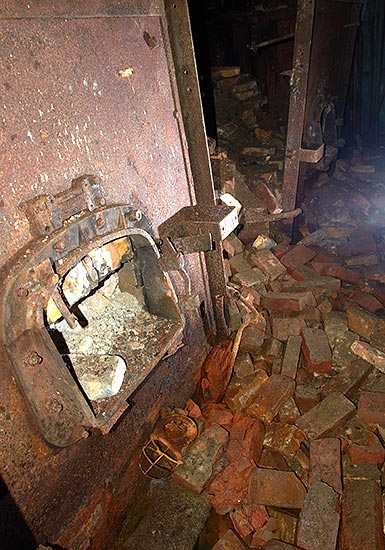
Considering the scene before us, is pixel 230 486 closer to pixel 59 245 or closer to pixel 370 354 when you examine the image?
pixel 370 354

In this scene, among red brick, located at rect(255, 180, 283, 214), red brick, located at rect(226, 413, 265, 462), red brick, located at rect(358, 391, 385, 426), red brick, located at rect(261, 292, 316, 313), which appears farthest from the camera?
red brick, located at rect(255, 180, 283, 214)

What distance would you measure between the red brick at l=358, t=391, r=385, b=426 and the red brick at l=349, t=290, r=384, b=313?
38.8 inches

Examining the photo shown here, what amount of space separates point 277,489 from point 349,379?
989 millimetres

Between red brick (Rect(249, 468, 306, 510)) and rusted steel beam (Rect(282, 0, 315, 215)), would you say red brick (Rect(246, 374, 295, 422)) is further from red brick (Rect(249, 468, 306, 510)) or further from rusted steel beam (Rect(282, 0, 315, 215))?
rusted steel beam (Rect(282, 0, 315, 215))

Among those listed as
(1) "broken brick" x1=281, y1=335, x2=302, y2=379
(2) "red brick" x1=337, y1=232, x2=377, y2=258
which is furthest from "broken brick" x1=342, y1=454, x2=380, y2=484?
(2) "red brick" x1=337, y1=232, x2=377, y2=258

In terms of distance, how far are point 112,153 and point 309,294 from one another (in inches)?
92.0

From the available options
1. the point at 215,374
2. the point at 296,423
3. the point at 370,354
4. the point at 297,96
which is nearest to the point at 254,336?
the point at 215,374

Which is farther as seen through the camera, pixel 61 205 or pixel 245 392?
pixel 245 392

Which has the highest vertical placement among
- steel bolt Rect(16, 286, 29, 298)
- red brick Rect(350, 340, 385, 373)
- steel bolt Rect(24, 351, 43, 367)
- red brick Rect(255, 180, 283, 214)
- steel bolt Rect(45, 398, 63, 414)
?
steel bolt Rect(16, 286, 29, 298)

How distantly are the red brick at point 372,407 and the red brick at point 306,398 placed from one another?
277 millimetres

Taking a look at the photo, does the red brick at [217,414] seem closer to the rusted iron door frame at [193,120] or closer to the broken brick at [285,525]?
the broken brick at [285,525]

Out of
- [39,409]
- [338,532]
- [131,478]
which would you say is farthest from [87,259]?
[338,532]

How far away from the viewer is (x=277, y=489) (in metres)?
2.10

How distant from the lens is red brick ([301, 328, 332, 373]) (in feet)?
9.05
